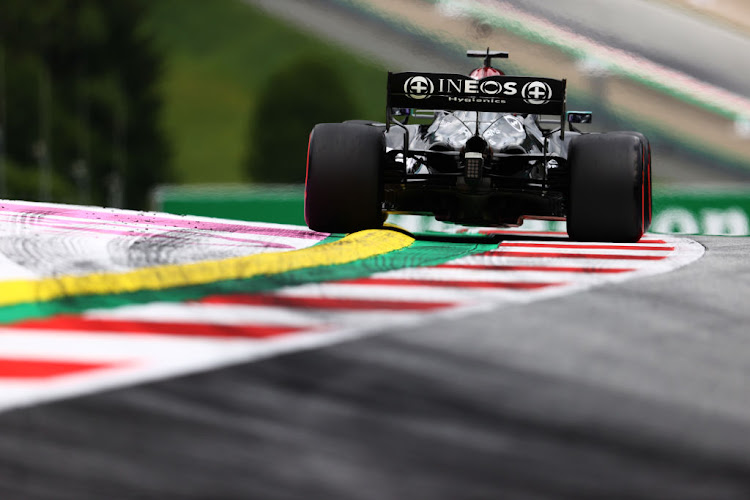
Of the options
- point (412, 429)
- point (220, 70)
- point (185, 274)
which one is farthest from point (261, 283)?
point (220, 70)

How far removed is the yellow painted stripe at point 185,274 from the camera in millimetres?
3629

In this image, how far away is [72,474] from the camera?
83.2 inches

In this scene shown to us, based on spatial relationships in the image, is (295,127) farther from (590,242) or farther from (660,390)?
(660,390)

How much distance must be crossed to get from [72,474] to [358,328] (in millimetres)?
1248

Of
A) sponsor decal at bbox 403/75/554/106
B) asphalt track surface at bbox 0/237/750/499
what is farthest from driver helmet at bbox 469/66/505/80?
asphalt track surface at bbox 0/237/750/499

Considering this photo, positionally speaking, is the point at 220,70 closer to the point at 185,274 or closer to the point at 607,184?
the point at 607,184

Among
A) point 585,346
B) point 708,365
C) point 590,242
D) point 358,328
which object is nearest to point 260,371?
point 358,328

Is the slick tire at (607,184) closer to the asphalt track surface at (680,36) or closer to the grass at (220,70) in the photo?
the asphalt track surface at (680,36)

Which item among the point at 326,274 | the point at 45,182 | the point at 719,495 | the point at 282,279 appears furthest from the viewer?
the point at 45,182

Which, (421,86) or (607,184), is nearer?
(607,184)

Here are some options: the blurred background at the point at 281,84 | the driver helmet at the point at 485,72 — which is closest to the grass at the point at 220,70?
the blurred background at the point at 281,84

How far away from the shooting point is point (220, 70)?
342 feet

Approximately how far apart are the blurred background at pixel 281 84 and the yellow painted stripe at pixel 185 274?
3968mm

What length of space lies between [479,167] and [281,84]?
65068mm
